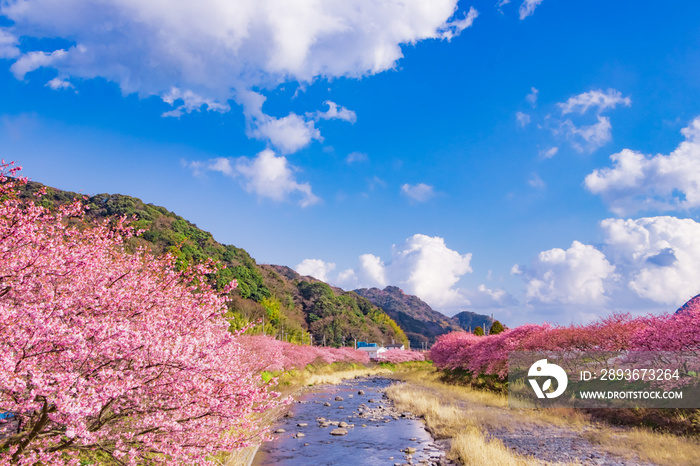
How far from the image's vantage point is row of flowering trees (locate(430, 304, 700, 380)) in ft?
53.3

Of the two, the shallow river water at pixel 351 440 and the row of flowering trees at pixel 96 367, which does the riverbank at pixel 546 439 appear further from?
the row of flowering trees at pixel 96 367

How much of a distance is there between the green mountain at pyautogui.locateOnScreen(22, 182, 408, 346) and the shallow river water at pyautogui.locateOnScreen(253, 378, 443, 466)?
119 ft

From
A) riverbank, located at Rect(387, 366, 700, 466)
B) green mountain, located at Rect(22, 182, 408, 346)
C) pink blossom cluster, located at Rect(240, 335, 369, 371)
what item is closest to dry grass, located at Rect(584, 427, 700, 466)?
riverbank, located at Rect(387, 366, 700, 466)

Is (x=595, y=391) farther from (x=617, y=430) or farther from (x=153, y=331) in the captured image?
(x=153, y=331)

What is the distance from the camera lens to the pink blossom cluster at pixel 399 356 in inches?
3688

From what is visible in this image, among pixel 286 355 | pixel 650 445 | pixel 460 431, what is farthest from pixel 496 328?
pixel 650 445

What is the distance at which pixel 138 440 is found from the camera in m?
6.82

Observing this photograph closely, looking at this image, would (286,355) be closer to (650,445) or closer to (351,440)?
(351,440)

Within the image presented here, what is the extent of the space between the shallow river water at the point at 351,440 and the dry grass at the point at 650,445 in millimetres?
6440

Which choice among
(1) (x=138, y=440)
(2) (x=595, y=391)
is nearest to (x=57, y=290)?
(1) (x=138, y=440)

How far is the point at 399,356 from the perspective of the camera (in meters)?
94.8

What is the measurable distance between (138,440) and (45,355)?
81.1 inches

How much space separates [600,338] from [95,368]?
907 inches

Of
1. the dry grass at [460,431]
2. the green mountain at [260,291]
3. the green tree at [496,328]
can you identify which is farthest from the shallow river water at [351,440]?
the green mountain at [260,291]
